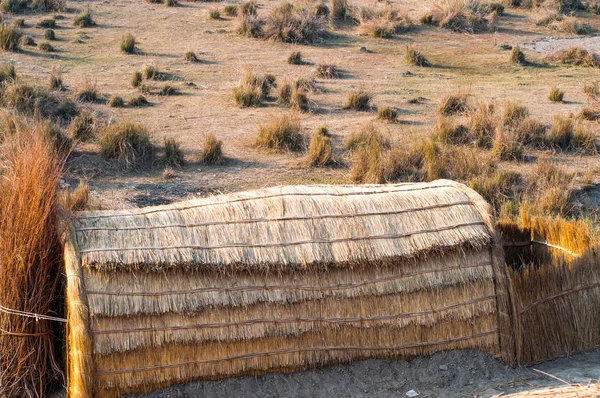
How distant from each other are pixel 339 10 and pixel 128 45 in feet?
17.4

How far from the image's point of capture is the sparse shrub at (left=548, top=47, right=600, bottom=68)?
597 inches

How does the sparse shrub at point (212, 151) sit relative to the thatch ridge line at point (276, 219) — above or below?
below

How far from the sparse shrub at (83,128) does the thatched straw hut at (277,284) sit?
218 inches

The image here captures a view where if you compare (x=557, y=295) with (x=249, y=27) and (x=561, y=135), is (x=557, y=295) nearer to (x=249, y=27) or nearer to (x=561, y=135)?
(x=561, y=135)

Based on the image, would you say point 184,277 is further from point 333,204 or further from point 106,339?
point 333,204

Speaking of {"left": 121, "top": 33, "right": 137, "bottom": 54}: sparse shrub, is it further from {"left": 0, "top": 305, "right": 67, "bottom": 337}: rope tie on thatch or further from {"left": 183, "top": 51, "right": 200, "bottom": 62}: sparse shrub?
{"left": 0, "top": 305, "right": 67, "bottom": 337}: rope tie on thatch

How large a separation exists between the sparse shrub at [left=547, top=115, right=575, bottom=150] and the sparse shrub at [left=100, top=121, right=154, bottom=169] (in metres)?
5.25

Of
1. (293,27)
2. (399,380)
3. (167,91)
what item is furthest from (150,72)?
(399,380)

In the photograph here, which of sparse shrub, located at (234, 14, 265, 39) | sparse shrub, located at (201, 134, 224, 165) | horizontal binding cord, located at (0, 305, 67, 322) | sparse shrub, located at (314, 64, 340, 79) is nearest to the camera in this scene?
horizontal binding cord, located at (0, 305, 67, 322)

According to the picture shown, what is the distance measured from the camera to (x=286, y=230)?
470 cm

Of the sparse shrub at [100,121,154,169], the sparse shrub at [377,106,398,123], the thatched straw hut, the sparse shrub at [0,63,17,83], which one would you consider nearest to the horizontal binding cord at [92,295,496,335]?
the thatched straw hut

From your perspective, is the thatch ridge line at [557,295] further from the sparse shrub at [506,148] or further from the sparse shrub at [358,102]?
the sparse shrub at [358,102]

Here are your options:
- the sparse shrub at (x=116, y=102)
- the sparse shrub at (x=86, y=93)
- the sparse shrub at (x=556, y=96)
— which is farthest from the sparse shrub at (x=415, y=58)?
the sparse shrub at (x=86, y=93)

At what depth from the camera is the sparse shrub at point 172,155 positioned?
A: 9.52 m
